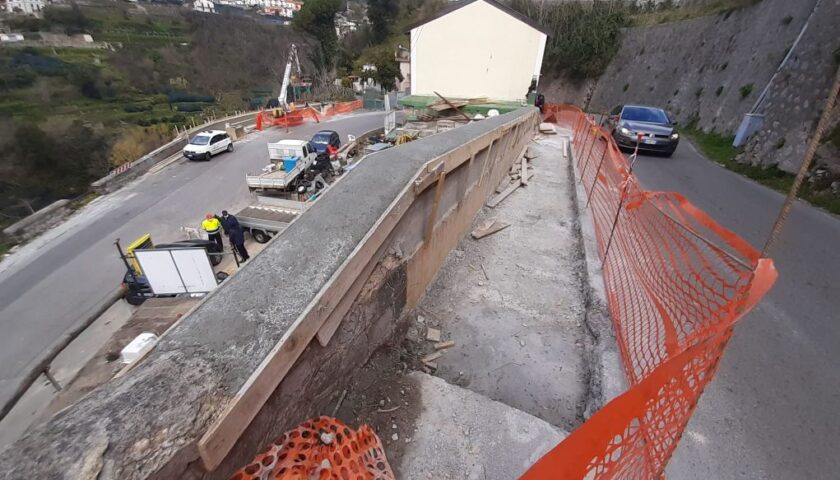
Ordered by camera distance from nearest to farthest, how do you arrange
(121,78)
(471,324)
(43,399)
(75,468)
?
1. (75,468)
2. (471,324)
3. (43,399)
4. (121,78)

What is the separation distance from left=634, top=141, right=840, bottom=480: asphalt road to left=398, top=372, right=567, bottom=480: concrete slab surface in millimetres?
1003

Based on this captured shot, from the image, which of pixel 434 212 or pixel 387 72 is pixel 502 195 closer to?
pixel 434 212

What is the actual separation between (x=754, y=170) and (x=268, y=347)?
14.1m

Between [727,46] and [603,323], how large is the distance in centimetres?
2379

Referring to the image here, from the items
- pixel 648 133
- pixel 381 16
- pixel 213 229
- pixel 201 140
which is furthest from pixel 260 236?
pixel 381 16

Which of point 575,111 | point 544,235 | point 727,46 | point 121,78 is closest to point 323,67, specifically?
point 121,78

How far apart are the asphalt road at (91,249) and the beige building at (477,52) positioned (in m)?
12.8

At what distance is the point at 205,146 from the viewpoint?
67.7 ft

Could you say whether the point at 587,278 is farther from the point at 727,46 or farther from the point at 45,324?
the point at 727,46

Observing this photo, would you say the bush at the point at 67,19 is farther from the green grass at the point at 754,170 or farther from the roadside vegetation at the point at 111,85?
the green grass at the point at 754,170

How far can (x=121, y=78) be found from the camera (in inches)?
2335

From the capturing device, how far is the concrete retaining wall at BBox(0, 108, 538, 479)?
1351 mm

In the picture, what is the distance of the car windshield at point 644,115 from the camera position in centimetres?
1195

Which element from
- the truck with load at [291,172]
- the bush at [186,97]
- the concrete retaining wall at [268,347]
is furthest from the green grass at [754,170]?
the bush at [186,97]
